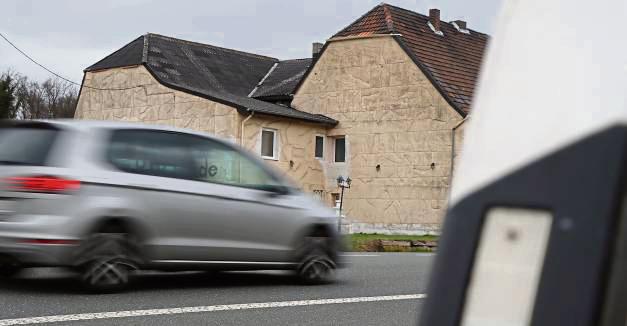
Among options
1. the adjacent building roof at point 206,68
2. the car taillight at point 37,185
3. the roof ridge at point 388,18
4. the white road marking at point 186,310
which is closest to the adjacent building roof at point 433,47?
the roof ridge at point 388,18

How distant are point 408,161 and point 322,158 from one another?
4.12 m

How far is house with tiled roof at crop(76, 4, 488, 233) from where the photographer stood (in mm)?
39844

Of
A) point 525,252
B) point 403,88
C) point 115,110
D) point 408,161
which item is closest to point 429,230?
point 408,161

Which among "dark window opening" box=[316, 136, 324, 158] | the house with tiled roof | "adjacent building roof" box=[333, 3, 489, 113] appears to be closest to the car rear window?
the house with tiled roof

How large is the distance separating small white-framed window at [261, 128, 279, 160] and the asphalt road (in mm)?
28950

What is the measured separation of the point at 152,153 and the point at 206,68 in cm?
4169

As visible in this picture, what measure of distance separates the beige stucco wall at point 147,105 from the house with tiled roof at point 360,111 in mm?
52

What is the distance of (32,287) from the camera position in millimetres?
8555

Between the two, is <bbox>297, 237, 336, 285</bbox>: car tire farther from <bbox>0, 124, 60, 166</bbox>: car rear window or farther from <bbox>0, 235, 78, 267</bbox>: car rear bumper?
<bbox>0, 124, 60, 166</bbox>: car rear window

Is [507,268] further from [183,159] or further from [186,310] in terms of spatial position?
[183,159]

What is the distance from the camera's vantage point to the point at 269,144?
40.2 m

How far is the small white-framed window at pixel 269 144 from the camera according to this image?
130ft

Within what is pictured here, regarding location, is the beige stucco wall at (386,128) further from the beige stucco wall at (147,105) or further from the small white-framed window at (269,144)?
the beige stucco wall at (147,105)

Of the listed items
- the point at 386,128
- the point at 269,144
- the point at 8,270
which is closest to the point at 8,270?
the point at 8,270
